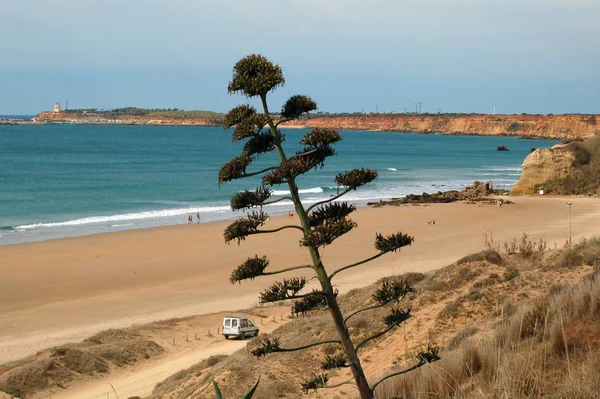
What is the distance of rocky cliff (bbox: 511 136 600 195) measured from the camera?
53.9 m

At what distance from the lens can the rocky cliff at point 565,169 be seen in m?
53.9

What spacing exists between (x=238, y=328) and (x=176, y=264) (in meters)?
14.7

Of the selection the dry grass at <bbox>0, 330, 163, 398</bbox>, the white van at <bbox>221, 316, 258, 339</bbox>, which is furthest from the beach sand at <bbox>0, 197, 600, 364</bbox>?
the white van at <bbox>221, 316, 258, 339</bbox>

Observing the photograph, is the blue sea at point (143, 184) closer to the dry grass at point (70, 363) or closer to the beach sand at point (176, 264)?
the beach sand at point (176, 264)

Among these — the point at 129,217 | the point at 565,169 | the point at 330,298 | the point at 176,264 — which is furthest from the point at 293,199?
the point at 565,169

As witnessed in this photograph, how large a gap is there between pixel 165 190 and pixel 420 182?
26.2m

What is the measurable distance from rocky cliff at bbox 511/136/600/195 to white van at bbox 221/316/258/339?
40.7 metres

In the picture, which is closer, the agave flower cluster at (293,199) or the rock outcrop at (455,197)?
the agave flower cluster at (293,199)

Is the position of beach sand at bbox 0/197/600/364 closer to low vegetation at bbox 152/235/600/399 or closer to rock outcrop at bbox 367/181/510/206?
rock outcrop at bbox 367/181/510/206

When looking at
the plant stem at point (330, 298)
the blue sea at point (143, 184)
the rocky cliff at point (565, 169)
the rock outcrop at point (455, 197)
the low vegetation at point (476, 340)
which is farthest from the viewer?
the rocky cliff at point (565, 169)

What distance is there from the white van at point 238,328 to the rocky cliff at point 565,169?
40.7 meters

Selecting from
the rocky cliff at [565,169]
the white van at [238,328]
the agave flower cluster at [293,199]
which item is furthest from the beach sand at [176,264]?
the agave flower cluster at [293,199]

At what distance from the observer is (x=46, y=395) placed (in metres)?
14.5

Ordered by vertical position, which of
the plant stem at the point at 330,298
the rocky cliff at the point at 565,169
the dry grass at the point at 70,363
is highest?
the plant stem at the point at 330,298
